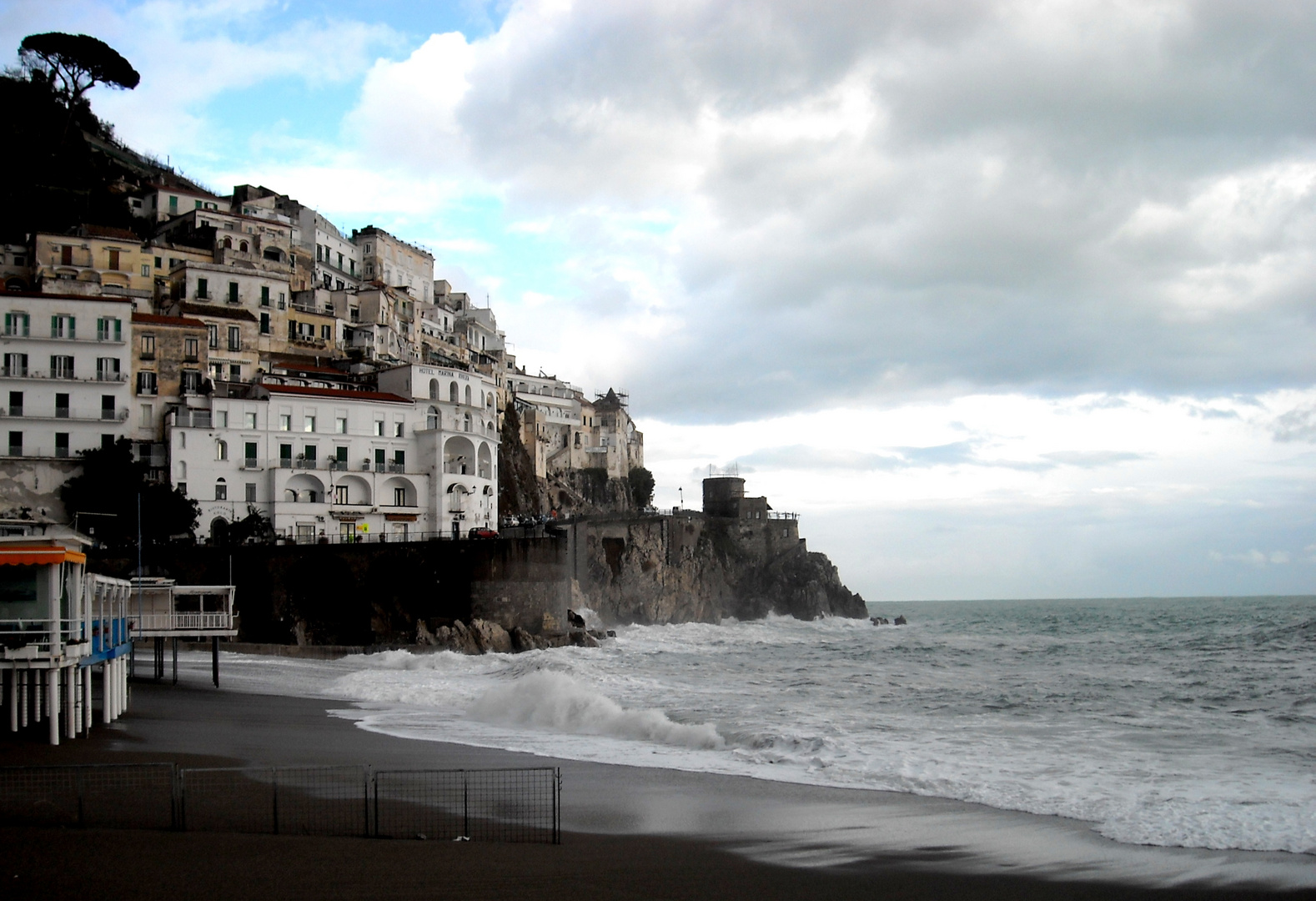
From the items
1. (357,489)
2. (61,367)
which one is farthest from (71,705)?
(61,367)

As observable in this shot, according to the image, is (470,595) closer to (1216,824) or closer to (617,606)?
(617,606)

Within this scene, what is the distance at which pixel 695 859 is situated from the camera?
11156mm

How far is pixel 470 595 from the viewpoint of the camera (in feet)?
158

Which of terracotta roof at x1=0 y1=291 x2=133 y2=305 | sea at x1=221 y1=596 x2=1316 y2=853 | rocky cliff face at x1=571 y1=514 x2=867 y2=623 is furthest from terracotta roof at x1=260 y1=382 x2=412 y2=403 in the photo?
sea at x1=221 y1=596 x2=1316 y2=853

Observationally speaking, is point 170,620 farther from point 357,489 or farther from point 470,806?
point 357,489

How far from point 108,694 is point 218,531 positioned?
107 ft

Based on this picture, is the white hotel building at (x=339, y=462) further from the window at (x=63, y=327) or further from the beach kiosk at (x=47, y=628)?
the beach kiosk at (x=47, y=628)

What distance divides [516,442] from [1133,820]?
68103 millimetres

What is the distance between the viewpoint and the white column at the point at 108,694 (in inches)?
852

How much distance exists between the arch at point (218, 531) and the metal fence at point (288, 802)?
4019cm

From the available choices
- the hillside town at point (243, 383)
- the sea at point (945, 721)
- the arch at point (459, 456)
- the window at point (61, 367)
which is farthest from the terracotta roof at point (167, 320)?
the sea at point (945, 721)

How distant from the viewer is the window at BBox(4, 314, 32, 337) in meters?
54.0

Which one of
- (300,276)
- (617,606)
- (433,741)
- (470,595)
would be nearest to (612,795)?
(433,741)

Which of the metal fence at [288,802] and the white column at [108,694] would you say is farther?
the white column at [108,694]
